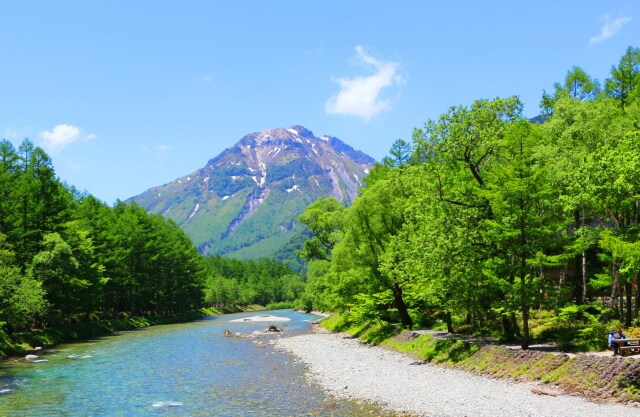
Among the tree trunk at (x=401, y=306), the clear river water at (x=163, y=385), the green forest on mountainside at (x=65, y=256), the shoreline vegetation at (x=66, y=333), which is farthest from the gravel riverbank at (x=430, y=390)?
the green forest on mountainside at (x=65, y=256)

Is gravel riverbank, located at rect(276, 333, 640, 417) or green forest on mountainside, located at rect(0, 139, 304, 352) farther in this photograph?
green forest on mountainside, located at rect(0, 139, 304, 352)

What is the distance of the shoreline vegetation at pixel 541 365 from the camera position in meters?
22.4

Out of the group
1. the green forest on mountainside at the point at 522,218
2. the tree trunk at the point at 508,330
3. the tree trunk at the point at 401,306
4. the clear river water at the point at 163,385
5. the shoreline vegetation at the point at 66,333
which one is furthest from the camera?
the tree trunk at the point at 401,306

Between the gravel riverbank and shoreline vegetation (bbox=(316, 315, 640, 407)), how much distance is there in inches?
29.1

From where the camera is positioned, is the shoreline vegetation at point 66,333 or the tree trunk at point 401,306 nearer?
the shoreline vegetation at point 66,333

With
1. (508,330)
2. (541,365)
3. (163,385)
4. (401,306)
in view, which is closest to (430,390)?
(541,365)

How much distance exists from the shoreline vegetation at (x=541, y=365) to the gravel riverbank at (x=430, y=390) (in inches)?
29.1

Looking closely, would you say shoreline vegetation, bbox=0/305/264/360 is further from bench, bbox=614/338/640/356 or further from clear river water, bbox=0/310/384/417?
bench, bbox=614/338/640/356

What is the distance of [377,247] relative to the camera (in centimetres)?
5225

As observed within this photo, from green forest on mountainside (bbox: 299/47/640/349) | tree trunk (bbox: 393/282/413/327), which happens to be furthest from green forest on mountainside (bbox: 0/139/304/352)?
green forest on mountainside (bbox: 299/47/640/349)

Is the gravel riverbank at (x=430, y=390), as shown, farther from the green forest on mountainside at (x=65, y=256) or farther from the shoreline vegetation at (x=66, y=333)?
the green forest on mountainside at (x=65, y=256)

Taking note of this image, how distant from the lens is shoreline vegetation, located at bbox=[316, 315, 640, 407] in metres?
22.4

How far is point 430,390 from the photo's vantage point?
27156mm

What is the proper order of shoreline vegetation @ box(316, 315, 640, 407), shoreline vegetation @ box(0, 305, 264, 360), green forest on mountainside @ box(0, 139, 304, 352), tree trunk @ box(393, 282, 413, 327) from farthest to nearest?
green forest on mountainside @ box(0, 139, 304, 352)
tree trunk @ box(393, 282, 413, 327)
shoreline vegetation @ box(0, 305, 264, 360)
shoreline vegetation @ box(316, 315, 640, 407)
